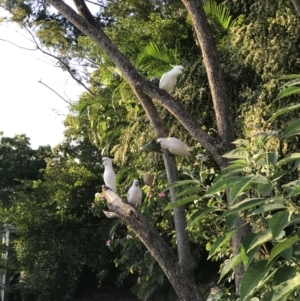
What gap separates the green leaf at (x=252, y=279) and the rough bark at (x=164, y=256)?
1478 mm

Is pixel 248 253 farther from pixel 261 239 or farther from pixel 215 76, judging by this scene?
pixel 215 76

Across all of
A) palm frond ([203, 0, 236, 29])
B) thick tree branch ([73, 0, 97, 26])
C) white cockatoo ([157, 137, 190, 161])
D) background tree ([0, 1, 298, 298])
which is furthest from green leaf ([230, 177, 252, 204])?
palm frond ([203, 0, 236, 29])

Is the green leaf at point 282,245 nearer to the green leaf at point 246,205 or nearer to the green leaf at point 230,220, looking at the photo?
the green leaf at point 246,205

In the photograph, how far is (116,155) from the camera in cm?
541

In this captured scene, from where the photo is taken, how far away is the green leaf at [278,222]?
1.12 metres

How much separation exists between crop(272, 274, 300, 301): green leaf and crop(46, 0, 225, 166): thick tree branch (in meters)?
1.45

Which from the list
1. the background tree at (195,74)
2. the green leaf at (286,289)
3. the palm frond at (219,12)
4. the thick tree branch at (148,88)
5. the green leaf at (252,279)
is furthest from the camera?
the palm frond at (219,12)

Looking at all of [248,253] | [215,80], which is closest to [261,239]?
[248,253]

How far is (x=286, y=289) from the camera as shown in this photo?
1072 millimetres

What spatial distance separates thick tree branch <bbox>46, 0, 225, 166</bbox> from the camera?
2.61 meters

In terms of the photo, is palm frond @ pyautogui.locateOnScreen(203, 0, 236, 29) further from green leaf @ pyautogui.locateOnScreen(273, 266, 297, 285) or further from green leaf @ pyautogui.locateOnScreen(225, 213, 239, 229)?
green leaf @ pyautogui.locateOnScreen(273, 266, 297, 285)

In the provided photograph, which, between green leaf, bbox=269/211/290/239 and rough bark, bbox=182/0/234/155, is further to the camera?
rough bark, bbox=182/0/234/155

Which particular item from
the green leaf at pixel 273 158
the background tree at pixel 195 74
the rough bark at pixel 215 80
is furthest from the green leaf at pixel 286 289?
the rough bark at pixel 215 80

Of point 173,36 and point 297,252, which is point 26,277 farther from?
point 297,252
